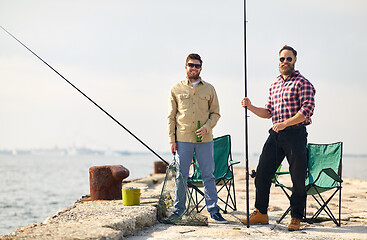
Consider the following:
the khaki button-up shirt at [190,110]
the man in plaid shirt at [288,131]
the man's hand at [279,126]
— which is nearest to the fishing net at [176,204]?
Answer: the khaki button-up shirt at [190,110]

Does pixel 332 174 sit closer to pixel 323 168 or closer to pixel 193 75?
pixel 323 168

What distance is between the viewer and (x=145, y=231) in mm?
4543

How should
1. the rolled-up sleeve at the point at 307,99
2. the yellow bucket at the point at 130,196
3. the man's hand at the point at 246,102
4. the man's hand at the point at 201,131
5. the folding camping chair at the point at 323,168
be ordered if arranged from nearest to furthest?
the rolled-up sleeve at the point at 307,99, the man's hand at the point at 246,102, the man's hand at the point at 201,131, the folding camping chair at the point at 323,168, the yellow bucket at the point at 130,196

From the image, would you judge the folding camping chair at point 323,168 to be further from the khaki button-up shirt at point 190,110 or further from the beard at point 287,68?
the beard at point 287,68

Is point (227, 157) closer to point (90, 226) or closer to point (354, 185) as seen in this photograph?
point (90, 226)

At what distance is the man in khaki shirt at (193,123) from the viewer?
4.98 meters

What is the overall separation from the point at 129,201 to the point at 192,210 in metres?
0.69

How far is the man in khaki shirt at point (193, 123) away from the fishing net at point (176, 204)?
2 centimetres

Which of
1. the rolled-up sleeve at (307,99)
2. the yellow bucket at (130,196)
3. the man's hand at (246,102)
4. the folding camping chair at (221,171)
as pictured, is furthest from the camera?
the folding camping chair at (221,171)

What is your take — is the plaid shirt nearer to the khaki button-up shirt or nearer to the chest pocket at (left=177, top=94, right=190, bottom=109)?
the khaki button-up shirt

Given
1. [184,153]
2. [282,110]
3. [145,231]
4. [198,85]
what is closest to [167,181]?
[184,153]

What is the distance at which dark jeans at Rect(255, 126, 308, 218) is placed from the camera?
15.2 feet

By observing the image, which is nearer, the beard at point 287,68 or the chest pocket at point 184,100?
the beard at point 287,68

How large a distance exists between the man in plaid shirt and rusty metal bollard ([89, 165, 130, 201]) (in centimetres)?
157
